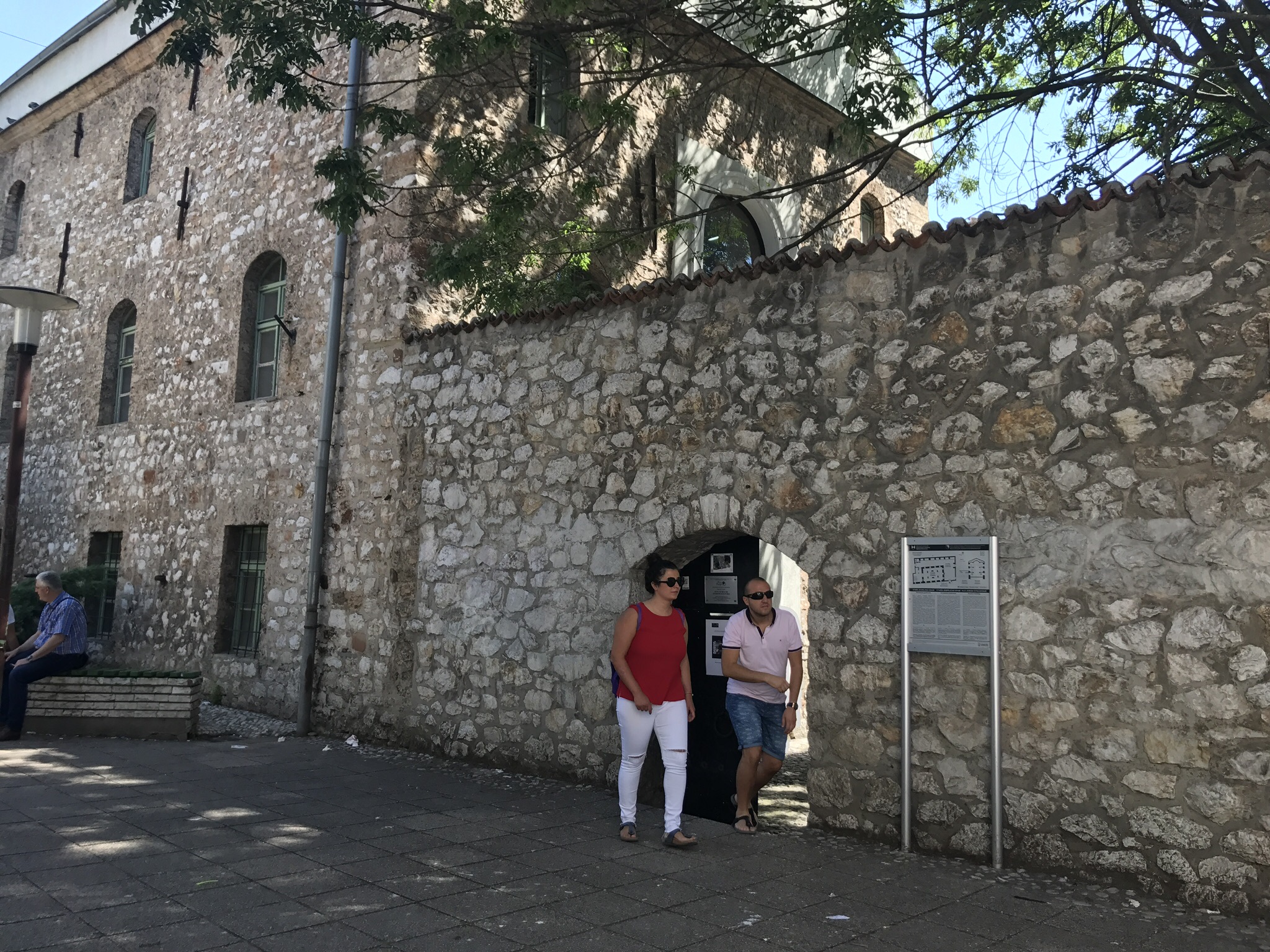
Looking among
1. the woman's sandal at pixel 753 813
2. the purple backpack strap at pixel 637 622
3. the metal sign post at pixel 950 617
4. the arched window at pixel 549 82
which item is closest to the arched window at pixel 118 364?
the arched window at pixel 549 82

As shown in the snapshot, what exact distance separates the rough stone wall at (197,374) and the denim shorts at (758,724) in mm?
3661

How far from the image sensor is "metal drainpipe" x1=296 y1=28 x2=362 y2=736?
29.2 ft

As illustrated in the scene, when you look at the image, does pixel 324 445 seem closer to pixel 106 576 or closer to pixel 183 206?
pixel 106 576

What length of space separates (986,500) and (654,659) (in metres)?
1.96

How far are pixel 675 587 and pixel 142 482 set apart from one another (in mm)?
8644

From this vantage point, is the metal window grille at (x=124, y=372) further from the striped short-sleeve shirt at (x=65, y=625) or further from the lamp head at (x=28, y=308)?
the lamp head at (x=28, y=308)

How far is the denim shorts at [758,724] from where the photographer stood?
227 inches

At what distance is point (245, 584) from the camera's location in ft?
34.6

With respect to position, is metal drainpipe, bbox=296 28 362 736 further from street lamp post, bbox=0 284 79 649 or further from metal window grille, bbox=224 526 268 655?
street lamp post, bbox=0 284 79 649

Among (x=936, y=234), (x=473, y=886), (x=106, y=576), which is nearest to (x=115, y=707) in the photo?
(x=106, y=576)

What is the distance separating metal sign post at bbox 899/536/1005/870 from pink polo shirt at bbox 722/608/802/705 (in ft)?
2.20

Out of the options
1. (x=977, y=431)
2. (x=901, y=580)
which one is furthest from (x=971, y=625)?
(x=977, y=431)

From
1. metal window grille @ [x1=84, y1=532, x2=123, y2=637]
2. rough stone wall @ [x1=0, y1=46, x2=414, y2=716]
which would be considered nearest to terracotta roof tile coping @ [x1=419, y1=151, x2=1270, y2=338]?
rough stone wall @ [x1=0, y1=46, x2=414, y2=716]

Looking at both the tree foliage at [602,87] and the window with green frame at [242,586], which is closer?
the tree foliage at [602,87]
